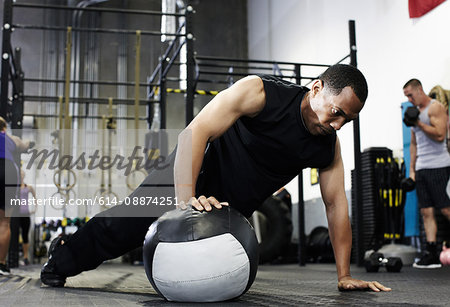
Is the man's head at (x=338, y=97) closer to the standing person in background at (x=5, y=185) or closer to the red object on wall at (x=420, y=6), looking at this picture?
the standing person in background at (x=5, y=185)

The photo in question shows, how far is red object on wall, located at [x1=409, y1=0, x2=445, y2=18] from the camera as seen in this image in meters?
4.65

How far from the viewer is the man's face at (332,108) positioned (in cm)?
161

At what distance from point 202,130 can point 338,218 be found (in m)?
0.60

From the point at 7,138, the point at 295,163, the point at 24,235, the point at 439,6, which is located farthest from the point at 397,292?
the point at 24,235

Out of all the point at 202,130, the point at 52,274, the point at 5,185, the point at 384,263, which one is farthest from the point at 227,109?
the point at 384,263

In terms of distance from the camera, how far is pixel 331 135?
1.85 meters

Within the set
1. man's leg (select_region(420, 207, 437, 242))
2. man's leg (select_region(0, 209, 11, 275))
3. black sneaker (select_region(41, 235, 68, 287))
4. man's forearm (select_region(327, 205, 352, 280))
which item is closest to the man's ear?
man's forearm (select_region(327, 205, 352, 280))

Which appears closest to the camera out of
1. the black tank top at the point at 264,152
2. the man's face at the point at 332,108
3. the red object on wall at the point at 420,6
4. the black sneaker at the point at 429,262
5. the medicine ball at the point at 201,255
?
the medicine ball at the point at 201,255

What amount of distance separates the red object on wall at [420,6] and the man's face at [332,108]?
3.39 metres

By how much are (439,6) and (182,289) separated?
155 inches

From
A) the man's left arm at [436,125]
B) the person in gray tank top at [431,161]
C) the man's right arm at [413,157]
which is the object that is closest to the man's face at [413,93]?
the person in gray tank top at [431,161]

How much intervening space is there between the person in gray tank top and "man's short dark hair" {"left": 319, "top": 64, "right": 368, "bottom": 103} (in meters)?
2.59

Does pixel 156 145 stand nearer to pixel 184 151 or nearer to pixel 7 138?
pixel 7 138

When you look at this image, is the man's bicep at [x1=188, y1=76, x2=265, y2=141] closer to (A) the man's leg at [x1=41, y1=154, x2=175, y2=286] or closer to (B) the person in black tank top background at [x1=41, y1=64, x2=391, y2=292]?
(B) the person in black tank top background at [x1=41, y1=64, x2=391, y2=292]
